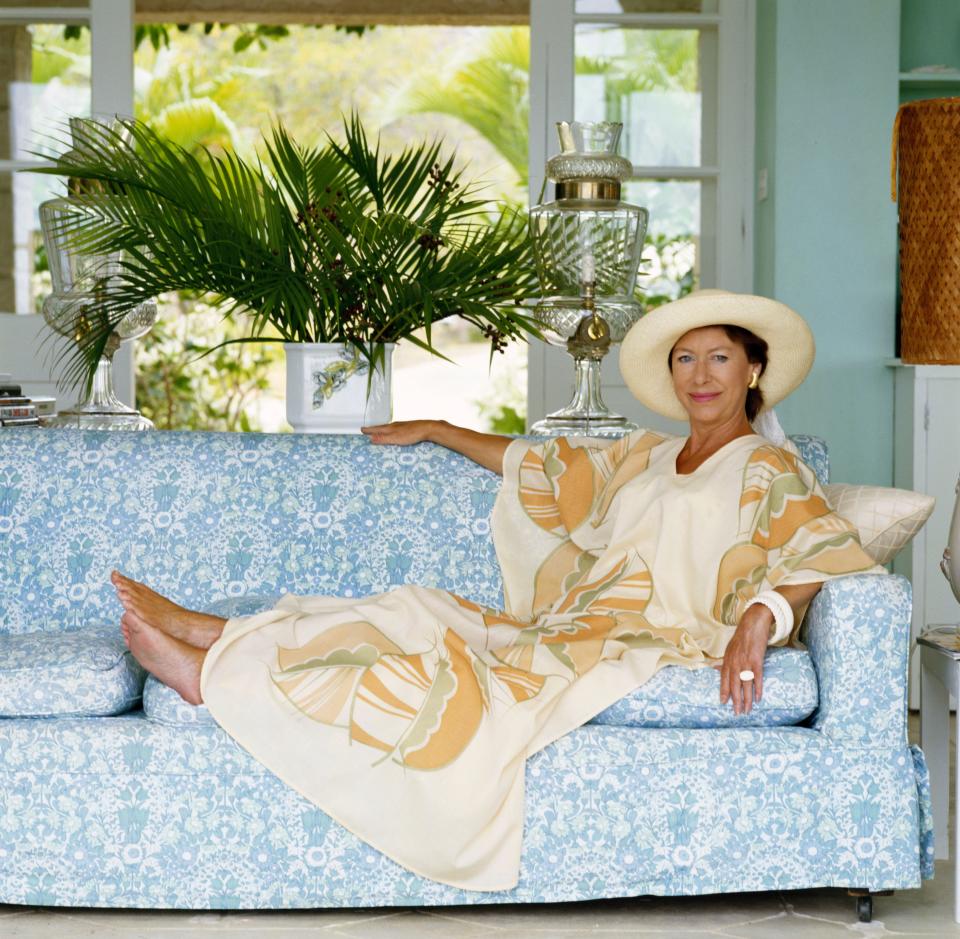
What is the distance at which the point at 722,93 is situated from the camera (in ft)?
15.7

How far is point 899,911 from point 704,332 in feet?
Answer: 3.48

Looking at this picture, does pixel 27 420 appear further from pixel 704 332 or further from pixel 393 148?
pixel 393 148

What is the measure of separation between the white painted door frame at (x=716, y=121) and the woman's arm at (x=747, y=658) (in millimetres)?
2393

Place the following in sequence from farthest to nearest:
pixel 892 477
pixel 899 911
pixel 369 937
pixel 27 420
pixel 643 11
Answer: pixel 643 11 < pixel 892 477 < pixel 27 420 < pixel 899 911 < pixel 369 937

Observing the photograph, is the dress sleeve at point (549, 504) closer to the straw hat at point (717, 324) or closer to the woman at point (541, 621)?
the woman at point (541, 621)

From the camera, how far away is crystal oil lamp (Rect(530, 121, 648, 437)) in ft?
10.9

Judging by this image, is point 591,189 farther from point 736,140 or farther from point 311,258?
point 736,140

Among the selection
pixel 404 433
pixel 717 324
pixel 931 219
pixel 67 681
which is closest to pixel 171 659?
pixel 67 681

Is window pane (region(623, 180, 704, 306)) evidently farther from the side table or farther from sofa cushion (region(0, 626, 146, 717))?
sofa cushion (region(0, 626, 146, 717))

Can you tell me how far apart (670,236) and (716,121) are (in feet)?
1.31

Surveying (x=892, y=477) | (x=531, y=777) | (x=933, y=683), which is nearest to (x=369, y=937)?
(x=531, y=777)

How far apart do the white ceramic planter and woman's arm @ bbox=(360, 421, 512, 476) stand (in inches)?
9.5

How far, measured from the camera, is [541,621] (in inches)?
106

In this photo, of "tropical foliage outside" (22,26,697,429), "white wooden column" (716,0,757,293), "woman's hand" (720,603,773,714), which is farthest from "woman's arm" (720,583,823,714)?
"tropical foliage outside" (22,26,697,429)
